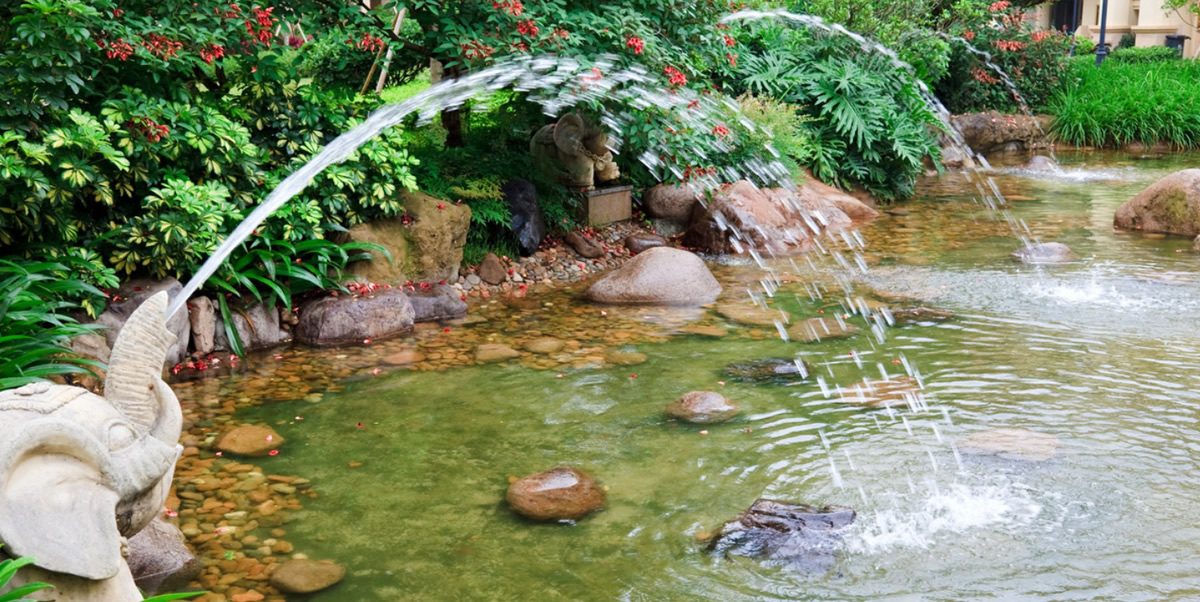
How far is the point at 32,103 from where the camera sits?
24.5 ft

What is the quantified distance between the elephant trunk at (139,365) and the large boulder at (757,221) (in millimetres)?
8940

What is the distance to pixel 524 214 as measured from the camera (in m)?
11.1

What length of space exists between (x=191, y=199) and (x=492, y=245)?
3555 mm

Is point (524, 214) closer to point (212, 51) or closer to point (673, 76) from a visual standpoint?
point (673, 76)

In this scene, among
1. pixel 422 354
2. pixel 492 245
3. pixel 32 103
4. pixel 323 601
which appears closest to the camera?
pixel 323 601

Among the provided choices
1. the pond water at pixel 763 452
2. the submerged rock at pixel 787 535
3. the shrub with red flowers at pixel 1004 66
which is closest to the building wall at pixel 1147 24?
the shrub with red flowers at pixel 1004 66

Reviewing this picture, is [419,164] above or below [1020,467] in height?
above

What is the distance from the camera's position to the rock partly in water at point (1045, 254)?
1130cm

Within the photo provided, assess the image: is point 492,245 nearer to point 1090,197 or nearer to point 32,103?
point 32,103

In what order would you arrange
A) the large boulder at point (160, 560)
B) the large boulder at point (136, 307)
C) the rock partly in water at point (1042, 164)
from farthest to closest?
the rock partly in water at point (1042, 164) → the large boulder at point (136, 307) → the large boulder at point (160, 560)

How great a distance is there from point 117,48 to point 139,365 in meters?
4.89

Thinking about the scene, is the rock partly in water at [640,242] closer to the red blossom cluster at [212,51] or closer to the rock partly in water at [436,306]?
the rock partly in water at [436,306]

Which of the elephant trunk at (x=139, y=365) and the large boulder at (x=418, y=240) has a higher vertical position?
the elephant trunk at (x=139, y=365)

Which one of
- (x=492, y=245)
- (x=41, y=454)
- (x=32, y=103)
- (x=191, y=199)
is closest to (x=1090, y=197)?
(x=492, y=245)
